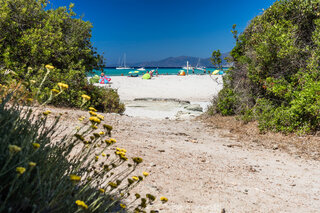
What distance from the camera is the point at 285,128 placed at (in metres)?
7.44

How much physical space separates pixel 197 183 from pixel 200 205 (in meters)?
0.69

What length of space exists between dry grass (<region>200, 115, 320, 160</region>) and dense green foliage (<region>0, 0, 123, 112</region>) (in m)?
5.52

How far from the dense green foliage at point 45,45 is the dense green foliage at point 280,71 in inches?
232

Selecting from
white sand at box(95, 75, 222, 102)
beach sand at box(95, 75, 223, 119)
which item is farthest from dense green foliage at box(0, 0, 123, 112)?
white sand at box(95, 75, 222, 102)

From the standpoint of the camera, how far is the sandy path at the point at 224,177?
3.28m

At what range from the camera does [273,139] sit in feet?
24.0

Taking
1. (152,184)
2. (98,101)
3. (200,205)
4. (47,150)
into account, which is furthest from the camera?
(98,101)

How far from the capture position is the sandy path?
3277mm

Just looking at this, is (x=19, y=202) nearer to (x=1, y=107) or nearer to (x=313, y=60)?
(x=1, y=107)

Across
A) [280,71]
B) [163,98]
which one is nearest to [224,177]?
[280,71]

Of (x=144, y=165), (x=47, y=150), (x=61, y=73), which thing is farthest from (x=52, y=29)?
(x=47, y=150)

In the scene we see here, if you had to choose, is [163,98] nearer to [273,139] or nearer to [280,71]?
[280,71]

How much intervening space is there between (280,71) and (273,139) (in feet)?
8.93

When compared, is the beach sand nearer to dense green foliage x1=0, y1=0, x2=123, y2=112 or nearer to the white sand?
the white sand
